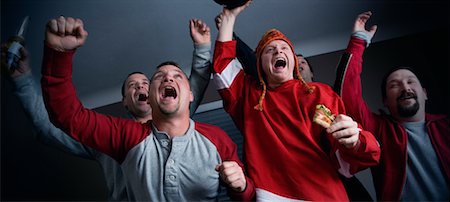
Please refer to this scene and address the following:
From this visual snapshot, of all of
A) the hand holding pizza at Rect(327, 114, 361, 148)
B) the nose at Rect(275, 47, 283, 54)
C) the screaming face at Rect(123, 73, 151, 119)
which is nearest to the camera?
the hand holding pizza at Rect(327, 114, 361, 148)

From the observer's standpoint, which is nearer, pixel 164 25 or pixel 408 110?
pixel 408 110

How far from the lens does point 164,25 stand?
1340 mm

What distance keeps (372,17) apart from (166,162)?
2.45 feet

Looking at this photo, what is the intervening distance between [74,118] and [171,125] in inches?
9.2

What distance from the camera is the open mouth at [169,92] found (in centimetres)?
108

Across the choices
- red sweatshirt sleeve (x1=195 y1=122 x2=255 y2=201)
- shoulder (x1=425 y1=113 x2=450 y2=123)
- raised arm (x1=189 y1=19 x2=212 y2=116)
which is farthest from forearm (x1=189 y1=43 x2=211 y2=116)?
shoulder (x1=425 y1=113 x2=450 y2=123)

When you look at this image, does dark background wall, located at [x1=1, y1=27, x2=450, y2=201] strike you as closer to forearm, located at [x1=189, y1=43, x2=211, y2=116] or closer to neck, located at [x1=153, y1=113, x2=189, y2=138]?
forearm, located at [x1=189, y1=43, x2=211, y2=116]

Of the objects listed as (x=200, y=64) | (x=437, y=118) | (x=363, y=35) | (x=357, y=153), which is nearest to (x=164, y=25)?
(x=200, y=64)

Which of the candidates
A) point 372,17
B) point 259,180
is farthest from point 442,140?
point 259,180

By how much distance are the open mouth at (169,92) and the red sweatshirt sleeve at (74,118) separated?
10 cm

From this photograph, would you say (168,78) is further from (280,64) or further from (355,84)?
(355,84)

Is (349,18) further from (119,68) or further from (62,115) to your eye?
(62,115)

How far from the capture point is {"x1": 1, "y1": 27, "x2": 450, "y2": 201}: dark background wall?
1.24 m

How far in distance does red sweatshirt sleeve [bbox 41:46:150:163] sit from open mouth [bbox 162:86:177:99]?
104mm
